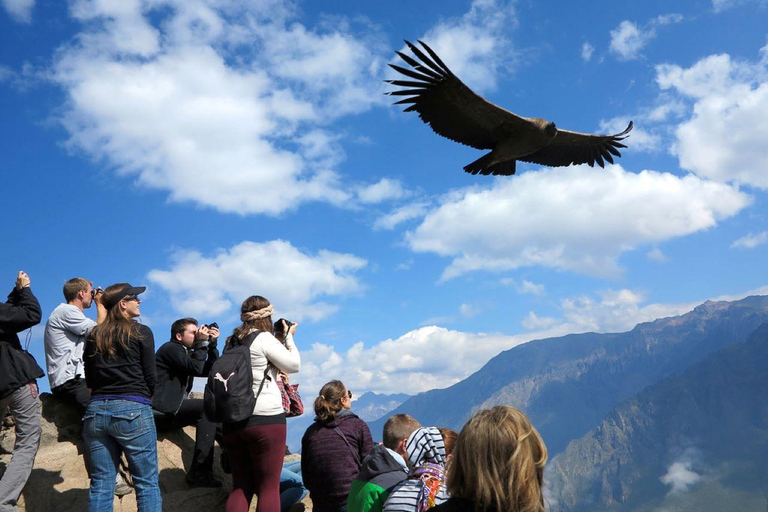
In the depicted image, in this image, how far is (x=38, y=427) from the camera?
5504 millimetres

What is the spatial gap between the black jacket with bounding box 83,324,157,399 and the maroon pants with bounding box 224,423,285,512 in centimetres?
85

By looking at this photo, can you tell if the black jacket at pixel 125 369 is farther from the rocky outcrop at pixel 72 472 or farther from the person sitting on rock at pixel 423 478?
the person sitting on rock at pixel 423 478

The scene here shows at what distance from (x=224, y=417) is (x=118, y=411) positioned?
0.88 meters

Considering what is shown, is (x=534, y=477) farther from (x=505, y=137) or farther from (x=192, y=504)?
(x=505, y=137)

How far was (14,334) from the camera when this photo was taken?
18.1 feet

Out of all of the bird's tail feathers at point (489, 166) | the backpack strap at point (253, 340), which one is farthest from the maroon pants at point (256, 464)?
the bird's tail feathers at point (489, 166)

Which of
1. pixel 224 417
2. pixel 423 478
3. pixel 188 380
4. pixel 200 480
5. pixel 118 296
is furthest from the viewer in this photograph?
pixel 188 380

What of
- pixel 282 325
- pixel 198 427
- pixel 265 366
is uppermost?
pixel 282 325

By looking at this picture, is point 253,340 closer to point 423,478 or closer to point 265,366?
point 265,366

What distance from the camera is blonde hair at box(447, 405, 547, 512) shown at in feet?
7.13

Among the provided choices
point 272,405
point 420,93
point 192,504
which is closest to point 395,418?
point 272,405

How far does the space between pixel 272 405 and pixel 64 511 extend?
324 cm

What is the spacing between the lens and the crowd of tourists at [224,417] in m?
3.81

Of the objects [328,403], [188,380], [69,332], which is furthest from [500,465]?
[69,332]
